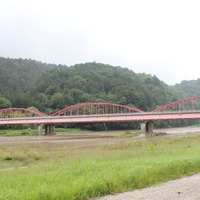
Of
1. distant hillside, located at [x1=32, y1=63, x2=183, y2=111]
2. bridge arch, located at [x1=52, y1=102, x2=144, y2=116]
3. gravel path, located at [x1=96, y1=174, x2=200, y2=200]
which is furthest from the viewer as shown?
distant hillside, located at [x1=32, y1=63, x2=183, y2=111]

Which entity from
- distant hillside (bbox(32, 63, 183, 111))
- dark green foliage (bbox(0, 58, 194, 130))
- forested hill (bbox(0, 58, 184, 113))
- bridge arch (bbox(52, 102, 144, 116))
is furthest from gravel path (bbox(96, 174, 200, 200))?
distant hillside (bbox(32, 63, 183, 111))

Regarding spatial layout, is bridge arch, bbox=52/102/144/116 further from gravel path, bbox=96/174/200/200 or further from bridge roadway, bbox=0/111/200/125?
gravel path, bbox=96/174/200/200

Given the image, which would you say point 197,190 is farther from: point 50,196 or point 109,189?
point 50,196

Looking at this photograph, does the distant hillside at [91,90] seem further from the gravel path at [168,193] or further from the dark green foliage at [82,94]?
the gravel path at [168,193]

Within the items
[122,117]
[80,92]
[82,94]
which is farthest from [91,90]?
[122,117]

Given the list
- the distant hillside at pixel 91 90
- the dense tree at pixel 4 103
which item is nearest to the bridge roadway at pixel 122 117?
the dense tree at pixel 4 103

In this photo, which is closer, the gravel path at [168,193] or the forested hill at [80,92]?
the gravel path at [168,193]

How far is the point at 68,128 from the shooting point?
106 m

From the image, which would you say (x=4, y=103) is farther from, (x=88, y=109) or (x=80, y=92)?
(x=80, y=92)

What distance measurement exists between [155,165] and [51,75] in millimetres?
155896

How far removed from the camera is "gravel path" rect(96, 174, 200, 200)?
347 inches

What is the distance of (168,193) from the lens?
9273mm

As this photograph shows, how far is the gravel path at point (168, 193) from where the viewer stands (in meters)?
8.81

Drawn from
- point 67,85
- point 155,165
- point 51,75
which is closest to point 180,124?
point 67,85
